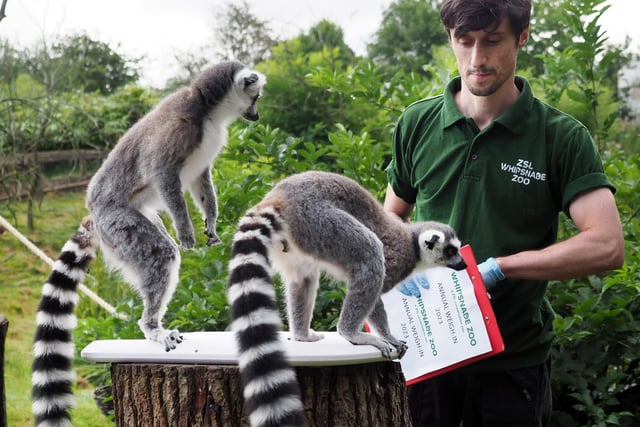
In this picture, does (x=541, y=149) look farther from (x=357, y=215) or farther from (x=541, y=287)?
(x=357, y=215)

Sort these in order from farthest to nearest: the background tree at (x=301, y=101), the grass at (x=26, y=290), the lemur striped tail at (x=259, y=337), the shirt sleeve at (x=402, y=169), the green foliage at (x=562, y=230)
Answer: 1. the grass at (x=26, y=290)
2. the background tree at (x=301, y=101)
3. the green foliage at (x=562, y=230)
4. the shirt sleeve at (x=402, y=169)
5. the lemur striped tail at (x=259, y=337)

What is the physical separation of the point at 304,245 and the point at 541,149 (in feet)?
4.18

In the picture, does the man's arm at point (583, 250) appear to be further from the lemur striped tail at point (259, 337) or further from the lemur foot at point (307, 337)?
the lemur striped tail at point (259, 337)

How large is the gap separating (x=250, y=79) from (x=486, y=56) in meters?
1.04

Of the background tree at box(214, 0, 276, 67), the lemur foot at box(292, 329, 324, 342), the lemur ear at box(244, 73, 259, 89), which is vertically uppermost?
the background tree at box(214, 0, 276, 67)

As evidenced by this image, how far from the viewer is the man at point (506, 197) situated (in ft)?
9.98

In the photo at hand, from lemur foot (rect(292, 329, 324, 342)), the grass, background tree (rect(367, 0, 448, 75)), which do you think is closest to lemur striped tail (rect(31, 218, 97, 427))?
lemur foot (rect(292, 329, 324, 342))

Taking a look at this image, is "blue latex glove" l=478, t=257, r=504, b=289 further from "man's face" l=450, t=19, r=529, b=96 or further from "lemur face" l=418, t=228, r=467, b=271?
"man's face" l=450, t=19, r=529, b=96

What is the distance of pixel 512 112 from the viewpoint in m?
3.23

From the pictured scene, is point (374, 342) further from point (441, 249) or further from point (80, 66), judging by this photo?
point (80, 66)

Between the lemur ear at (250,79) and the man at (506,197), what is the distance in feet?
2.98

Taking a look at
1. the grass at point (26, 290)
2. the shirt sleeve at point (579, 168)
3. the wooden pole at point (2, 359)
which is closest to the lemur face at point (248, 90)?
the shirt sleeve at point (579, 168)

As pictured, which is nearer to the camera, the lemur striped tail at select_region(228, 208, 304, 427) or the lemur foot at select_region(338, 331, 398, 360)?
the lemur striped tail at select_region(228, 208, 304, 427)

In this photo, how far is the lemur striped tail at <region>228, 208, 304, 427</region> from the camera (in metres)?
2.15
